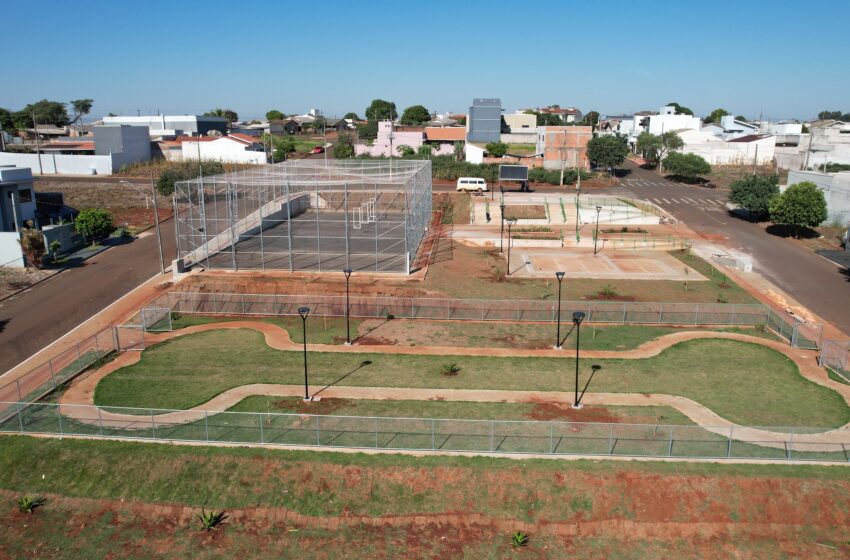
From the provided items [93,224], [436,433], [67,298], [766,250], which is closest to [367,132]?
[93,224]

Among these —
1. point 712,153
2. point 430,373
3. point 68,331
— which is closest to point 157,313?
point 68,331

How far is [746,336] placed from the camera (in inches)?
1264

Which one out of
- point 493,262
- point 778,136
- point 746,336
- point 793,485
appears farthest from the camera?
point 778,136

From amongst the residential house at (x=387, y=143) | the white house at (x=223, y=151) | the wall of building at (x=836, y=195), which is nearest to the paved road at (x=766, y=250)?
the wall of building at (x=836, y=195)

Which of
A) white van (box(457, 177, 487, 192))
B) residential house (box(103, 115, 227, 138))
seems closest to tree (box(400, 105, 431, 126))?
residential house (box(103, 115, 227, 138))

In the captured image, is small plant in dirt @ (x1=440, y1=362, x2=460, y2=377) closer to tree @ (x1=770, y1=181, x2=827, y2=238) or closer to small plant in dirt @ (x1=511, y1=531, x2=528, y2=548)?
small plant in dirt @ (x1=511, y1=531, x2=528, y2=548)

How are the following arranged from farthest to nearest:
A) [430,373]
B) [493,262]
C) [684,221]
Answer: [684,221] < [493,262] < [430,373]

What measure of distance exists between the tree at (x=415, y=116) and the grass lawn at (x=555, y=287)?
130 meters

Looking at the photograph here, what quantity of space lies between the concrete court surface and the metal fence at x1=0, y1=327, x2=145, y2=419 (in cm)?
2438

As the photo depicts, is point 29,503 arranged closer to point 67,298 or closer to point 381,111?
point 67,298

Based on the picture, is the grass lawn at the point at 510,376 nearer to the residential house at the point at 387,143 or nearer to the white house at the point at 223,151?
the white house at the point at 223,151

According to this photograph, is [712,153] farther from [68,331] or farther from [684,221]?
[68,331]

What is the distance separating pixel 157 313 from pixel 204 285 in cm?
558

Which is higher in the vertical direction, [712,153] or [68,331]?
[712,153]
